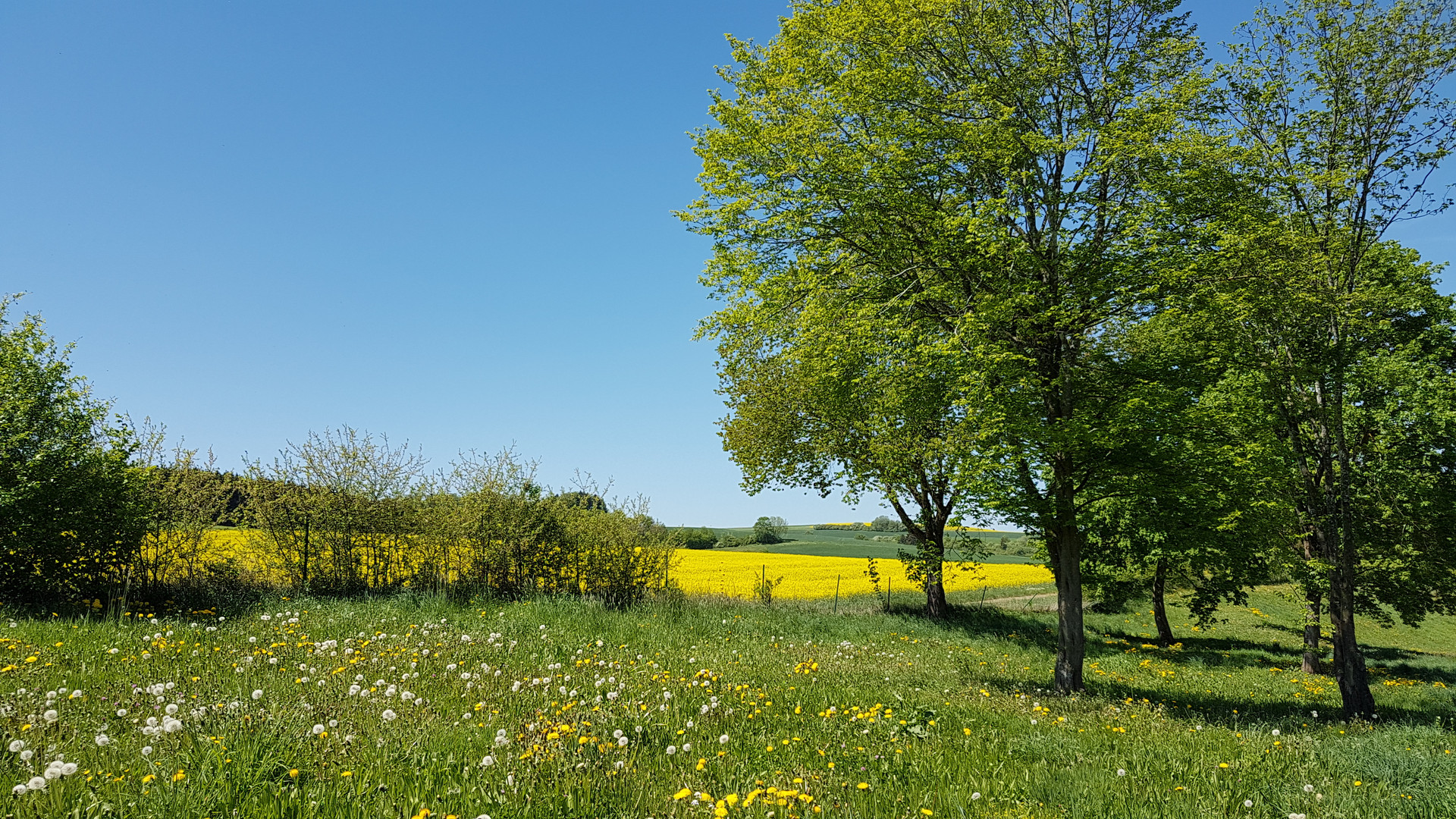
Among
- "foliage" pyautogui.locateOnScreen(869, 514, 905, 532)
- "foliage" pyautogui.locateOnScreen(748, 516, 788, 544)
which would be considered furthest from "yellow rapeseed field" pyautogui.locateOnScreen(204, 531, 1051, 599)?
"foliage" pyautogui.locateOnScreen(869, 514, 905, 532)

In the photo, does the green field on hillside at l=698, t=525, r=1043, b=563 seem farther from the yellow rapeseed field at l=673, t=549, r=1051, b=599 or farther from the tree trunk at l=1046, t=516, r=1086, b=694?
the tree trunk at l=1046, t=516, r=1086, b=694

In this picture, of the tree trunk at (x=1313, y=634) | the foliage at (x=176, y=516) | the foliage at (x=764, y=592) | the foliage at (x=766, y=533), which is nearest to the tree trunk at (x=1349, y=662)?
the tree trunk at (x=1313, y=634)

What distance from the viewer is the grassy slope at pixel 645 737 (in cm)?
398

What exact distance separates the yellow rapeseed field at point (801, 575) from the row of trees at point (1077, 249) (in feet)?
31.4

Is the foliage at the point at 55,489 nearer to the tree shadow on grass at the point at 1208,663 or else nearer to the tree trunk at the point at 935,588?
the tree shadow on grass at the point at 1208,663

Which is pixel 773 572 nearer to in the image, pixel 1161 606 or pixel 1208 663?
pixel 1161 606

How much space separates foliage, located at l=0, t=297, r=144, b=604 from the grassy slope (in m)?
4.24

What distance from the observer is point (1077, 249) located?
11555 mm

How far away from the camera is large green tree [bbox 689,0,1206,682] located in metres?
11.2

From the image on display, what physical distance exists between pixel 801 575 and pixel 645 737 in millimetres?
32672

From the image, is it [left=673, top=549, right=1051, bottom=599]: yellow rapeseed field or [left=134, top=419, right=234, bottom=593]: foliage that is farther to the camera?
[left=673, top=549, right=1051, bottom=599]: yellow rapeseed field

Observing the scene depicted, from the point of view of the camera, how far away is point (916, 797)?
4.50 meters

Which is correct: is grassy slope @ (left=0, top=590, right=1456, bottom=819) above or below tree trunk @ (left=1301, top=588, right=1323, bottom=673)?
above

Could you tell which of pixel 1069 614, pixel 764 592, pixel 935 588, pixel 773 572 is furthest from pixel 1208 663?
pixel 773 572
